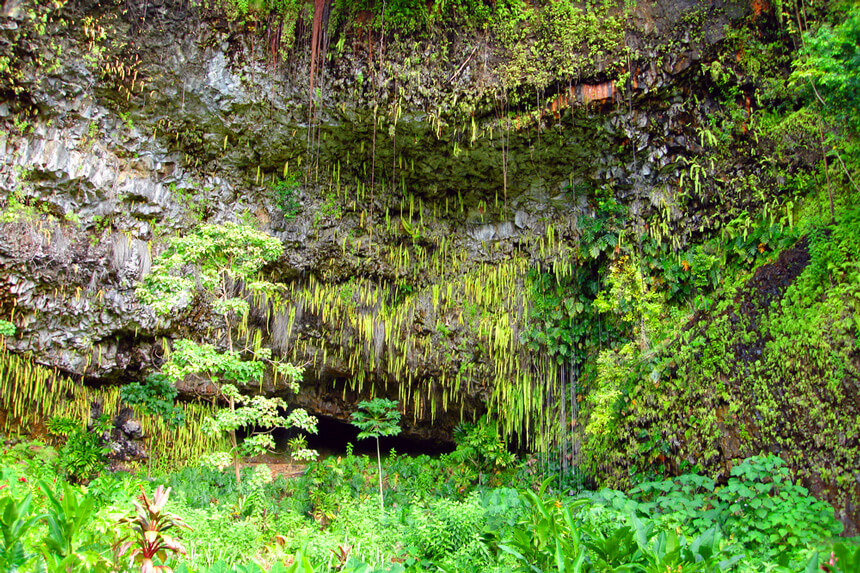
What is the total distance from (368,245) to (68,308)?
4926 millimetres

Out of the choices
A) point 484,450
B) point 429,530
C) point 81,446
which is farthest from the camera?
point 484,450

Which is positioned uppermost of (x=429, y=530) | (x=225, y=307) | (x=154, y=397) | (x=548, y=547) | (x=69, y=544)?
(x=225, y=307)

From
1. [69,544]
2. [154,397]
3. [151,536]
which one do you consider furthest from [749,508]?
[154,397]

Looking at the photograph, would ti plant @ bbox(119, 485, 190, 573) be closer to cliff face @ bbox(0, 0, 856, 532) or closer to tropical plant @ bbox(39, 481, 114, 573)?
tropical plant @ bbox(39, 481, 114, 573)

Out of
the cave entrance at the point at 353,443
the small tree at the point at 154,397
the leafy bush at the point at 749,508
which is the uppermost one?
the small tree at the point at 154,397

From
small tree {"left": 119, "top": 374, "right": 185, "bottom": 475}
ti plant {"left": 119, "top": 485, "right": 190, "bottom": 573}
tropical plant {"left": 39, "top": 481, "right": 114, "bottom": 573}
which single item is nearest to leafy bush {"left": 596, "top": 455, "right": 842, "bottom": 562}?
ti plant {"left": 119, "top": 485, "right": 190, "bottom": 573}

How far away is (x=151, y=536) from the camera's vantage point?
11.2ft

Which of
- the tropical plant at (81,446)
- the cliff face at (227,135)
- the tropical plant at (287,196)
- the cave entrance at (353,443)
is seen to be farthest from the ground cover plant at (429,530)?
the tropical plant at (287,196)

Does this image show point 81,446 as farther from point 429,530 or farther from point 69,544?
point 429,530

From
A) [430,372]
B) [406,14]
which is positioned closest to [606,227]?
[430,372]

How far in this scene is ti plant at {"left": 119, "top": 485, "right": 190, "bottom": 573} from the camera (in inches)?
135

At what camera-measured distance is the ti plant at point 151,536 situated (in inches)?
135

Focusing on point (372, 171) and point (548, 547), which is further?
point (372, 171)

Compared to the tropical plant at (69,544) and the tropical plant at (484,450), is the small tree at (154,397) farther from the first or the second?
the tropical plant at (484,450)
